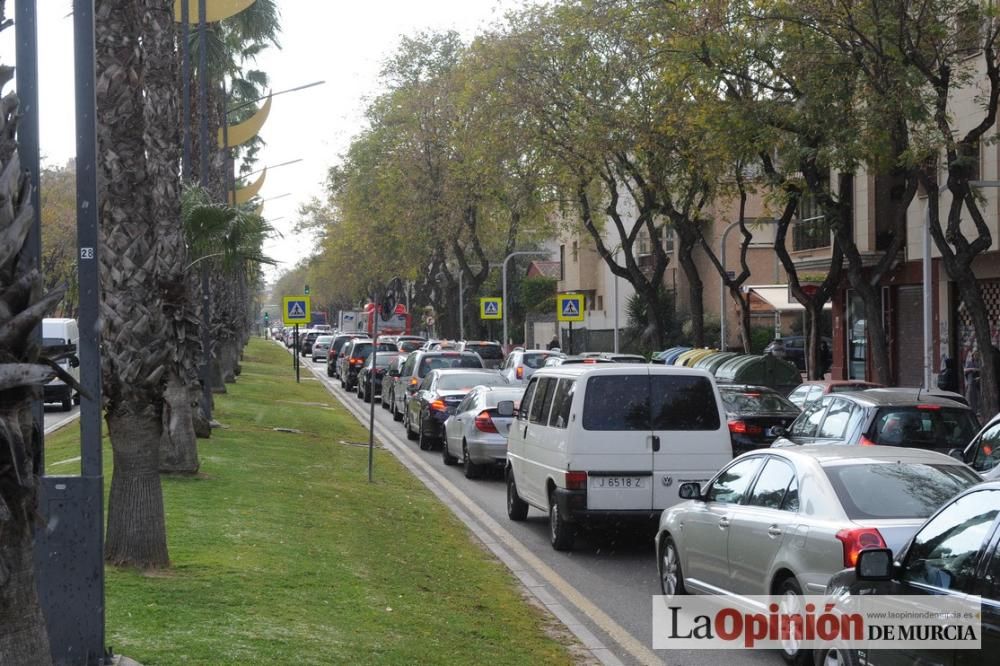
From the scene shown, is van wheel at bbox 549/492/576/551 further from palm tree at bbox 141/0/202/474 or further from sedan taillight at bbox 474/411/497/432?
sedan taillight at bbox 474/411/497/432

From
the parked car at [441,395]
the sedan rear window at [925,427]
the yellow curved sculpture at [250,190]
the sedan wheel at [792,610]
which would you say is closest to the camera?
the sedan wheel at [792,610]

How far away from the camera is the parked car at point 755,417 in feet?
58.7

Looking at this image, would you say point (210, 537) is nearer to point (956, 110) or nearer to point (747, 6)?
point (747, 6)

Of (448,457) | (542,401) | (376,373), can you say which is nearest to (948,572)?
(542,401)

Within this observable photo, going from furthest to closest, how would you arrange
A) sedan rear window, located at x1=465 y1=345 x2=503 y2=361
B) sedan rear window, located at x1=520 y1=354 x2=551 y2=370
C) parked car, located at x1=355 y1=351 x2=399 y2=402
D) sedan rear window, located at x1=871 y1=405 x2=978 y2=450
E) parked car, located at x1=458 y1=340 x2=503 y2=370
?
1. parked car, located at x1=355 y1=351 x2=399 y2=402
2. sedan rear window, located at x1=465 y1=345 x2=503 y2=361
3. parked car, located at x1=458 y1=340 x2=503 y2=370
4. sedan rear window, located at x1=520 y1=354 x2=551 y2=370
5. sedan rear window, located at x1=871 y1=405 x2=978 y2=450

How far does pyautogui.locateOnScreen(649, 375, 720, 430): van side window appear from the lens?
1306 cm

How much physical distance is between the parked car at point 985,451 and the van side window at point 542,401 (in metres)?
4.25

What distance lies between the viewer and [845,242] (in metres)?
24.7

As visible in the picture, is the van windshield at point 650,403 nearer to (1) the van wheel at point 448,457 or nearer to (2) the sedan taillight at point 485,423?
(2) the sedan taillight at point 485,423

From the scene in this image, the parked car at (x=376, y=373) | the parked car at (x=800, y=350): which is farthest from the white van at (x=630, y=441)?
the parked car at (x=800, y=350)

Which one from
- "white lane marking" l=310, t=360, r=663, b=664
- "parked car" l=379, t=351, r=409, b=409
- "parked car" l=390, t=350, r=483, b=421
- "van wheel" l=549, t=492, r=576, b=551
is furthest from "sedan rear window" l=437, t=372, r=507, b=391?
"van wheel" l=549, t=492, r=576, b=551

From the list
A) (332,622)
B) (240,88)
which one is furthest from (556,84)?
(332,622)

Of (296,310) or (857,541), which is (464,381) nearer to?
(857,541)

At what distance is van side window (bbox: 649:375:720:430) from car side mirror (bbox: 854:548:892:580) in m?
7.11
